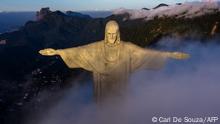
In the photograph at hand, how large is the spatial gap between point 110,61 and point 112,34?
56 centimetres

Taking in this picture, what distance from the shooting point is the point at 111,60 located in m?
8.37

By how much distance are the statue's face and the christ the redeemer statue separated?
4 centimetres

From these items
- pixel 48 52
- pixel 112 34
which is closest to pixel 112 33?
pixel 112 34

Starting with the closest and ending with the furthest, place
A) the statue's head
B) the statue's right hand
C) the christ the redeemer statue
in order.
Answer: the statue's head < the statue's right hand < the christ the redeemer statue

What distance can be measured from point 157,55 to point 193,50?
479 ft

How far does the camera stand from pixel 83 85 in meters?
168

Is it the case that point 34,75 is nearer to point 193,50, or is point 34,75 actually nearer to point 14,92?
point 14,92

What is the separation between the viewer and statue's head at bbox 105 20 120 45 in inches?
312

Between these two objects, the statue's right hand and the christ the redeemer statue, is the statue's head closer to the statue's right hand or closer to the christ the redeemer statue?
the christ the redeemer statue

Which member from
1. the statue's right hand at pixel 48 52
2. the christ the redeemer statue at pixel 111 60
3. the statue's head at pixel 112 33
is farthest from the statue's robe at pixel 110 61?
the statue's right hand at pixel 48 52

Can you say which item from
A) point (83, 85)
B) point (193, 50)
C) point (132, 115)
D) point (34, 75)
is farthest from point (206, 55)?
point (132, 115)

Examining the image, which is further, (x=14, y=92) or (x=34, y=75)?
(x=34, y=75)

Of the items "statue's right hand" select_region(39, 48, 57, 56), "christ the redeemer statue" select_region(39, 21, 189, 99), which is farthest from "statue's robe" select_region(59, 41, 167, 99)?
"statue's right hand" select_region(39, 48, 57, 56)

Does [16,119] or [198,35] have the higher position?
[198,35]
